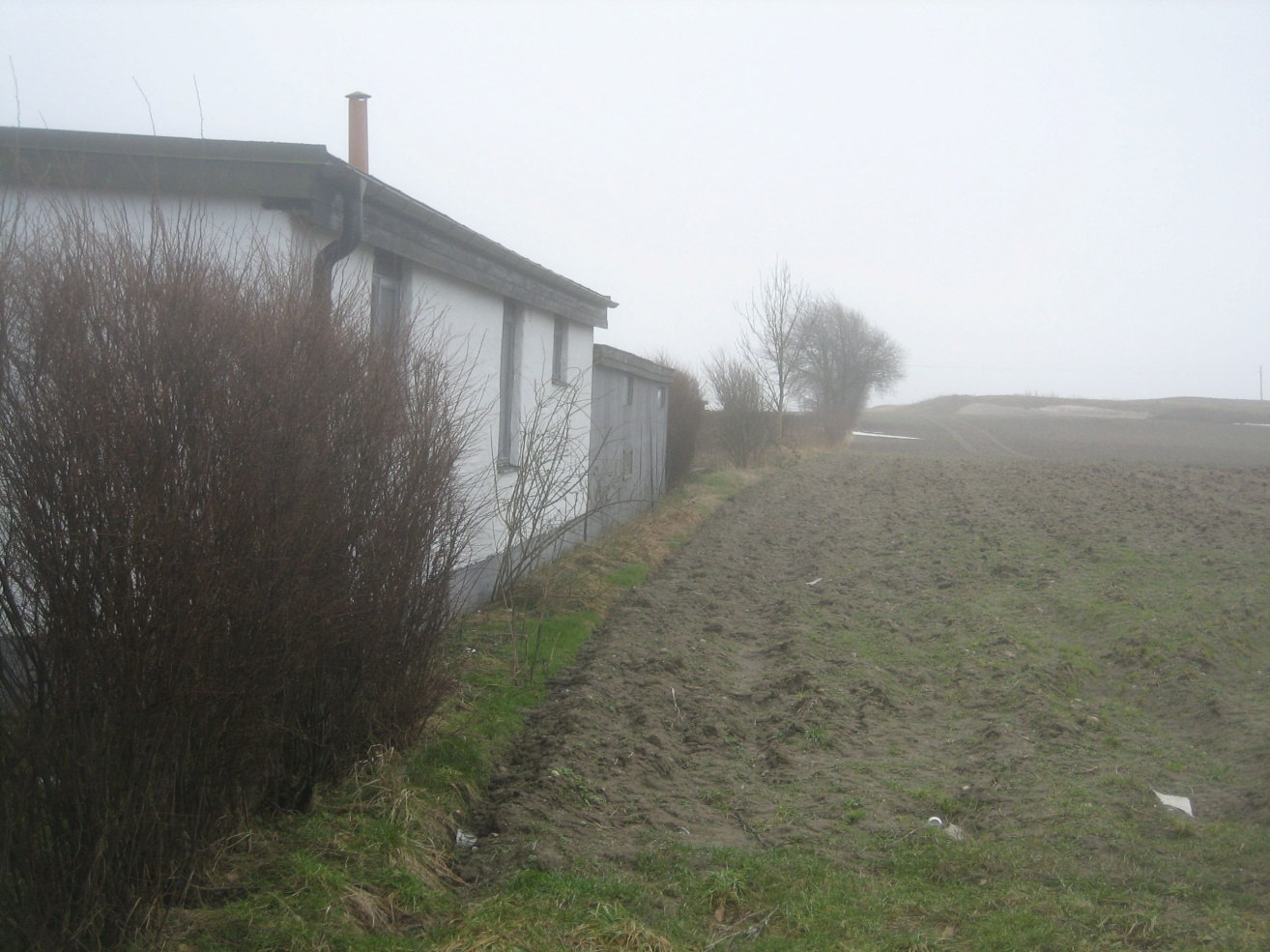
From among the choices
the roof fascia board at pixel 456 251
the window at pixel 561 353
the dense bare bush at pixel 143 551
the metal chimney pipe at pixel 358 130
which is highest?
the metal chimney pipe at pixel 358 130

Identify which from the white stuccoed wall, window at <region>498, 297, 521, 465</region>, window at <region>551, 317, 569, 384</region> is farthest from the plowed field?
window at <region>551, 317, 569, 384</region>

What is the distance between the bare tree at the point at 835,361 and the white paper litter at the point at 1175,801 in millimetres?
41792

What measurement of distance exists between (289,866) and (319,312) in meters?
2.19

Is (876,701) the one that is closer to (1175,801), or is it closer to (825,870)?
(1175,801)

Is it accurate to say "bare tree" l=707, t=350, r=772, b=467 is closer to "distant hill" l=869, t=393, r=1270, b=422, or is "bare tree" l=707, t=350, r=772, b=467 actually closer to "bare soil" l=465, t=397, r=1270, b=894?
"bare soil" l=465, t=397, r=1270, b=894

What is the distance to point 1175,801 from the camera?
5305 millimetres

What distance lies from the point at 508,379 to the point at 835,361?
4601cm

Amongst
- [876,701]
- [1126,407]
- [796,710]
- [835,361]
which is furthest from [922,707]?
[1126,407]

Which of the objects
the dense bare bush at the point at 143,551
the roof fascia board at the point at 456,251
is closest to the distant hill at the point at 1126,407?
the roof fascia board at the point at 456,251

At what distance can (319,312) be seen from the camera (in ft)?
14.4

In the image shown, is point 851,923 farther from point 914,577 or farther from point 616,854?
Answer: point 914,577

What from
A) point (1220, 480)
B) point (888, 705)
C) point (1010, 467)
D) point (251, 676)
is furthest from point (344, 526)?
point (1010, 467)

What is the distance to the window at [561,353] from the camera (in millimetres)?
12711

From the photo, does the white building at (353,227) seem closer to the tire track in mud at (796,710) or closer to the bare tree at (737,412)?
the tire track in mud at (796,710)
